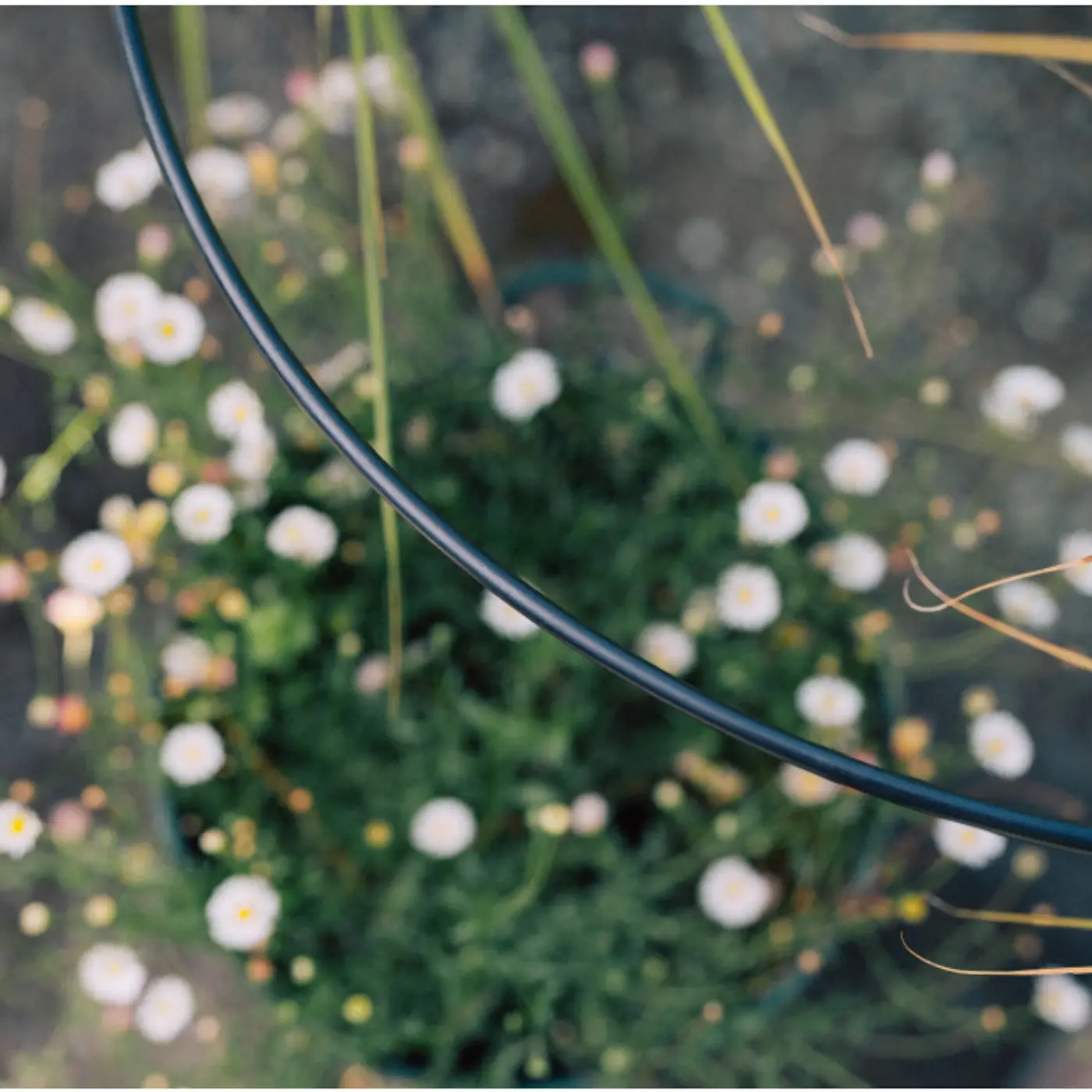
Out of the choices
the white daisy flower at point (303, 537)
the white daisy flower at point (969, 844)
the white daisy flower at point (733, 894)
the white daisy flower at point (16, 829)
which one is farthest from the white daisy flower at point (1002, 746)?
the white daisy flower at point (16, 829)

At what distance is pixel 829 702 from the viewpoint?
57 cm

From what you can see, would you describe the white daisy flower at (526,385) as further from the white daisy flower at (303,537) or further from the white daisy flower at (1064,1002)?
the white daisy flower at (1064,1002)

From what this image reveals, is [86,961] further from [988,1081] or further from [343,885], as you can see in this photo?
[988,1081]

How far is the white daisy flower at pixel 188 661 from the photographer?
22.3 inches

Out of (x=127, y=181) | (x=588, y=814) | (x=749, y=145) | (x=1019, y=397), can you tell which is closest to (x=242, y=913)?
(x=588, y=814)

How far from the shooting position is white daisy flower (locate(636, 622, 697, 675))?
1.94 feet

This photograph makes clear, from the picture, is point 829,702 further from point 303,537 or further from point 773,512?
point 303,537

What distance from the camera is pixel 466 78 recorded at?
90 cm

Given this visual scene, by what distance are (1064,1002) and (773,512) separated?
13.0 inches

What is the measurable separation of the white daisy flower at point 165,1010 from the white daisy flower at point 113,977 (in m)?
0.01

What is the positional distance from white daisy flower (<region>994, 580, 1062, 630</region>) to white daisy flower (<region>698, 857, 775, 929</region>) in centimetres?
23

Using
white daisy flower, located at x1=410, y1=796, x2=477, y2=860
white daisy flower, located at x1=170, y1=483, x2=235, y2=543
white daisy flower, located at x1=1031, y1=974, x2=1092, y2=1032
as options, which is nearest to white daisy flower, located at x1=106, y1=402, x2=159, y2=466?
white daisy flower, located at x1=170, y1=483, x2=235, y2=543

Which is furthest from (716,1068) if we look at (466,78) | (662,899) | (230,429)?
(466,78)

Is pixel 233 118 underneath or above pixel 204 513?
above
